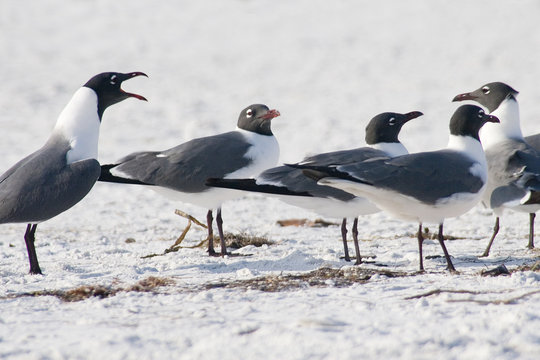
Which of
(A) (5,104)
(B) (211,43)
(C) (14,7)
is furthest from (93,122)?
(C) (14,7)

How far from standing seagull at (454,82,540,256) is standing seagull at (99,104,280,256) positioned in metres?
1.97

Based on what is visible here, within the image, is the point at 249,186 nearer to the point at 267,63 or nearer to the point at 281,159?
the point at 281,159

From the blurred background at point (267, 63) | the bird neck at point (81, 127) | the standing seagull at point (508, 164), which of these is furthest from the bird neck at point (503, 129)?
the blurred background at point (267, 63)

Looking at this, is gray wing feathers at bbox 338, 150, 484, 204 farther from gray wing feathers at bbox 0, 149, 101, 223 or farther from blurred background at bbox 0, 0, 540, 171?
blurred background at bbox 0, 0, 540, 171

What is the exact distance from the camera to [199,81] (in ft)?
55.6

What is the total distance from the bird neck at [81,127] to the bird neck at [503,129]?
140 inches

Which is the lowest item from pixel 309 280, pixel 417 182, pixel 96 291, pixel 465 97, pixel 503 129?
pixel 309 280

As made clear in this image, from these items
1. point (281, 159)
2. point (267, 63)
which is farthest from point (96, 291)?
point (267, 63)

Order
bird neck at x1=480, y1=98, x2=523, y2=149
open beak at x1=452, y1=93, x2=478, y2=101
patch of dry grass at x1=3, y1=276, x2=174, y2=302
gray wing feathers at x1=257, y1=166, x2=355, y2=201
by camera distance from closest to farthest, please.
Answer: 1. patch of dry grass at x1=3, y1=276, x2=174, y2=302
2. gray wing feathers at x1=257, y1=166, x2=355, y2=201
3. bird neck at x1=480, y1=98, x2=523, y2=149
4. open beak at x1=452, y1=93, x2=478, y2=101

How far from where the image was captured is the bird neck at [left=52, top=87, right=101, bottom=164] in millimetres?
6309

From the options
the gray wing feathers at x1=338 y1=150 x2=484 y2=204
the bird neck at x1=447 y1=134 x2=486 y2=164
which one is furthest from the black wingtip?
the bird neck at x1=447 y1=134 x2=486 y2=164

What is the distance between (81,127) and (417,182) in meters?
2.60

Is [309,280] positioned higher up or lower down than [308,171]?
lower down

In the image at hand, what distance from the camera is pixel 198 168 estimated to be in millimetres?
6977
